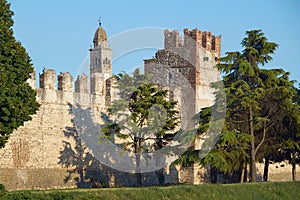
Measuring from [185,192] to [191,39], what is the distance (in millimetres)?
10556

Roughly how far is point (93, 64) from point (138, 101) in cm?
5501

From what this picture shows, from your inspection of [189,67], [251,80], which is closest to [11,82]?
[251,80]

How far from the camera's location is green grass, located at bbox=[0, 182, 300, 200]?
1381 centimetres

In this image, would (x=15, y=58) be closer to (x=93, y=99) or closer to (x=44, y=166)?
(x=44, y=166)

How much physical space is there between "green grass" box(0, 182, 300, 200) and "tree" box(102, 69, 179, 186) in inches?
150

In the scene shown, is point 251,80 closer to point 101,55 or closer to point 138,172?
point 138,172

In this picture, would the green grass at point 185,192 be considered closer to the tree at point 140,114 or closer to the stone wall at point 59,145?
the tree at point 140,114

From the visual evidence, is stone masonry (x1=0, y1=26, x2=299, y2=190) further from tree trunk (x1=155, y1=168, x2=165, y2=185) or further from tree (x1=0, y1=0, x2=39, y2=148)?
tree (x1=0, y1=0, x2=39, y2=148)

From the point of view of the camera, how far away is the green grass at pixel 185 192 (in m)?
13.8

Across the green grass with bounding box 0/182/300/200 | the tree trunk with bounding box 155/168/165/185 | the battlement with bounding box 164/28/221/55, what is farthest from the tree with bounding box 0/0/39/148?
the battlement with bounding box 164/28/221/55

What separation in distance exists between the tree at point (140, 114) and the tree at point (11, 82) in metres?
5.17

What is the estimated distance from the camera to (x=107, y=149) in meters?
23.5

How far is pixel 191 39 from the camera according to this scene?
26.8 meters

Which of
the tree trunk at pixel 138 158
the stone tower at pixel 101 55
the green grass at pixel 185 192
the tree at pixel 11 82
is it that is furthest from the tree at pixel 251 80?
the stone tower at pixel 101 55
